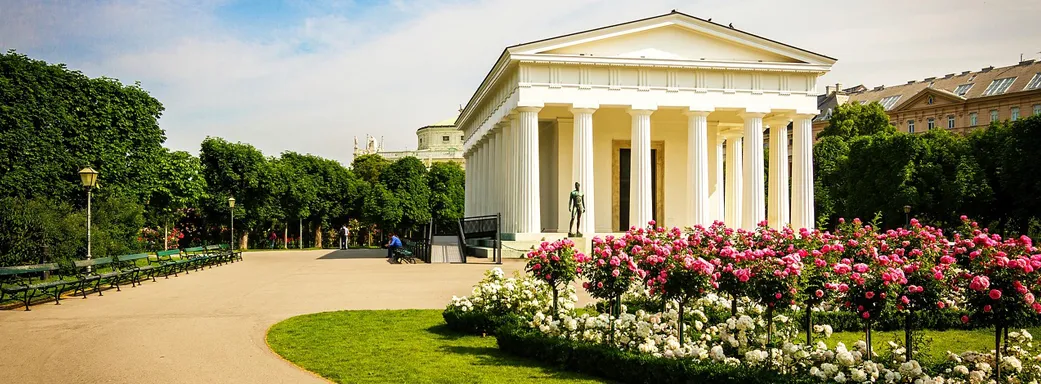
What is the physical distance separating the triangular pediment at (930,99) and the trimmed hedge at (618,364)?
87.3 meters

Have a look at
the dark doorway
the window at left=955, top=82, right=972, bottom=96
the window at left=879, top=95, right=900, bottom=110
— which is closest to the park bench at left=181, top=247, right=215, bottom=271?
the dark doorway

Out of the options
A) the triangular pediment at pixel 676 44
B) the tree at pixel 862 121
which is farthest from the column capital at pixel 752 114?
the tree at pixel 862 121

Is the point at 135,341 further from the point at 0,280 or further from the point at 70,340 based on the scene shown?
the point at 0,280

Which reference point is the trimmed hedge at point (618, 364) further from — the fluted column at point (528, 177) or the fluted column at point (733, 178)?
the fluted column at point (733, 178)

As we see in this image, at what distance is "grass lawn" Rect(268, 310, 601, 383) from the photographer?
1078 cm

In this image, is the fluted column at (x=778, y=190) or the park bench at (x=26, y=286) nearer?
the park bench at (x=26, y=286)

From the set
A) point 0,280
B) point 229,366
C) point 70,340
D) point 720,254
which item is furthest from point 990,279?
point 0,280

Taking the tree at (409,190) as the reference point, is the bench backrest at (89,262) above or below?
below

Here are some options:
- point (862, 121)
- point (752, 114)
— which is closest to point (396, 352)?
point (752, 114)

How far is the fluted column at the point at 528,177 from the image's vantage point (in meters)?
36.7

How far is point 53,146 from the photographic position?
1273 inches

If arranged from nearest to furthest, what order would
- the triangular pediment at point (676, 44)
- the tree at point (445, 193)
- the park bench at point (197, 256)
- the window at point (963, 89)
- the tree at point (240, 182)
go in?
the park bench at point (197, 256)
the triangular pediment at point (676, 44)
the tree at point (240, 182)
the tree at point (445, 193)
the window at point (963, 89)

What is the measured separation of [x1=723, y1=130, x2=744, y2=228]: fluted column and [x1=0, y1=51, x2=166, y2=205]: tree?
30.0m

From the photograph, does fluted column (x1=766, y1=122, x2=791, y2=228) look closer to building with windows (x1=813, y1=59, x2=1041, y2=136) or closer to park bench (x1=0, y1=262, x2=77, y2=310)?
park bench (x1=0, y1=262, x2=77, y2=310)
